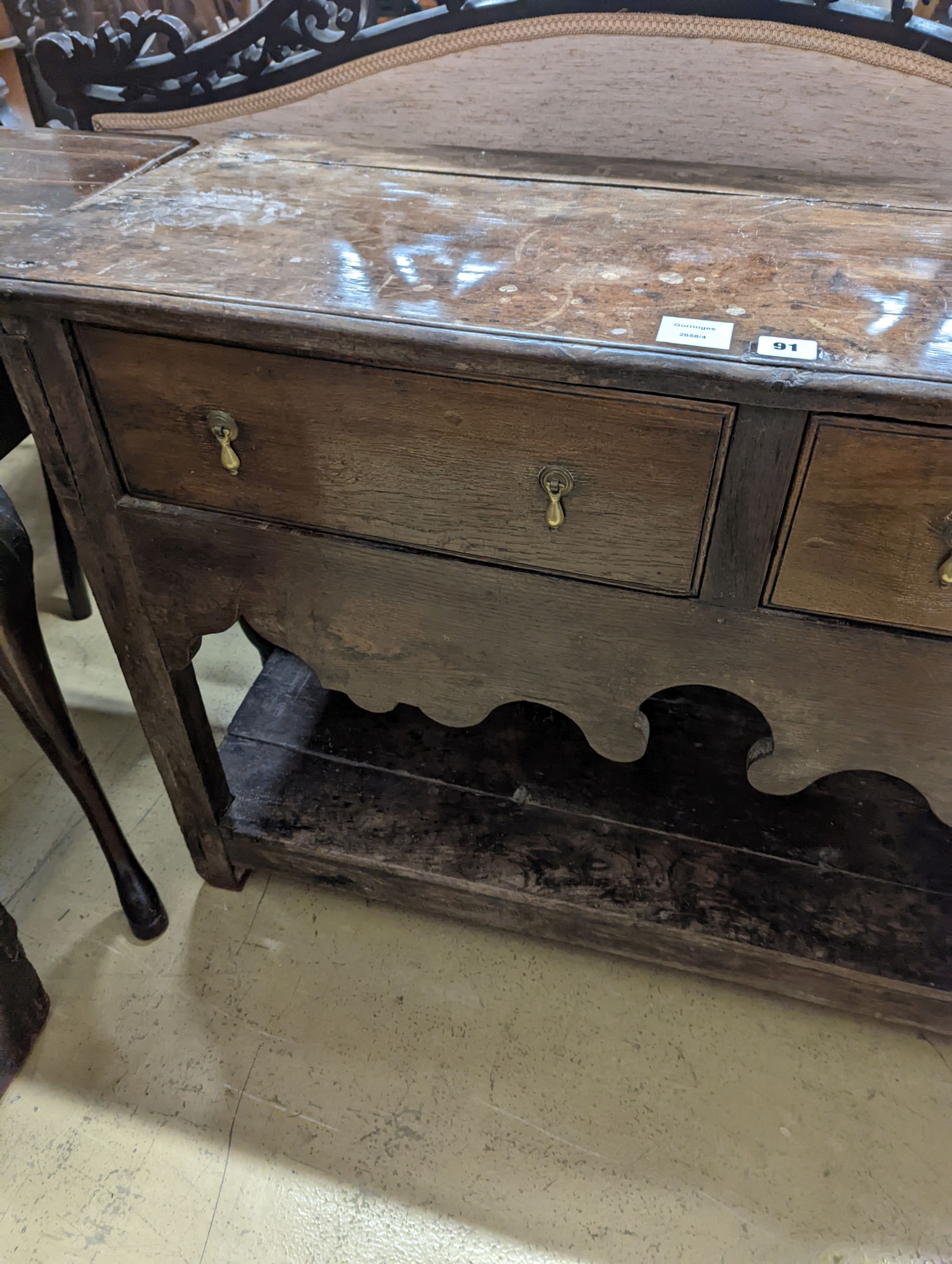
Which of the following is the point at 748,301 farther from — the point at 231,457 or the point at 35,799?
the point at 35,799

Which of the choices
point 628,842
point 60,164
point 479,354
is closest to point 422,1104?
point 628,842

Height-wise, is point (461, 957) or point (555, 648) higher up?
point (555, 648)

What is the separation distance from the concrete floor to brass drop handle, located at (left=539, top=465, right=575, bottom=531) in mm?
796

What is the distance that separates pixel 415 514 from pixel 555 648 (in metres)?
0.21

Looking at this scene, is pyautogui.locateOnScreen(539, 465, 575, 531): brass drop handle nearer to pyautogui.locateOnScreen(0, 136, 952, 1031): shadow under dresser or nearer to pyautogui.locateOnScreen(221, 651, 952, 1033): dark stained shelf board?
pyautogui.locateOnScreen(0, 136, 952, 1031): shadow under dresser

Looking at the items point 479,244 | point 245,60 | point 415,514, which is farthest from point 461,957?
point 245,60

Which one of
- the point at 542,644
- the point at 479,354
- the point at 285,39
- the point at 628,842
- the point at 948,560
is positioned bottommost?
the point at 628,842

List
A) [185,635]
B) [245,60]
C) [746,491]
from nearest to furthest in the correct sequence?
[746,491], [185,635], [245,60]

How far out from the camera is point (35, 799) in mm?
1528

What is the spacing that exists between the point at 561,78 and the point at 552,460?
2.26 ft

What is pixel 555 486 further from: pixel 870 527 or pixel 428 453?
pixel 870 527

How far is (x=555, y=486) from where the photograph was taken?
0.78m

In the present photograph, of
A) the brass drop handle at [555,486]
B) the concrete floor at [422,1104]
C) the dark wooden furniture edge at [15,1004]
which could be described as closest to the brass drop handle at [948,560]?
the brass drop handle at [555,486]

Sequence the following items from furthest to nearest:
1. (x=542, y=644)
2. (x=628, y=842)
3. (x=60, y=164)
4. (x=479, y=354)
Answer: (x=628, y=842) < (x=60, y=164) < (x=542, y=644) < (x=479, y=354)
